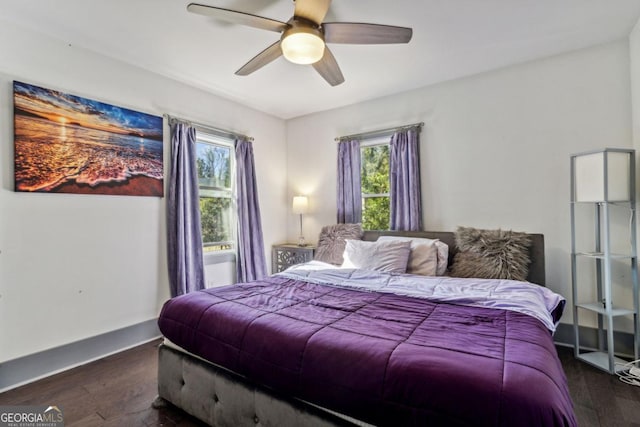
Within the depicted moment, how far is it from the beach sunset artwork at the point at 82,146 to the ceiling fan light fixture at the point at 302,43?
1.85 meters

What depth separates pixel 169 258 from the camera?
3.22 metres

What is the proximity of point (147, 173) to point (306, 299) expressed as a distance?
2.14 m

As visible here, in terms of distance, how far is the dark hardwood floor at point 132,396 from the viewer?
1858 mm

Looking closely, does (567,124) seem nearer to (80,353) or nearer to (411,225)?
(411,225)

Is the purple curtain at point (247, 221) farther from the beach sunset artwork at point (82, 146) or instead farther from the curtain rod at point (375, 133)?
the curtain rod at point (375, 133)

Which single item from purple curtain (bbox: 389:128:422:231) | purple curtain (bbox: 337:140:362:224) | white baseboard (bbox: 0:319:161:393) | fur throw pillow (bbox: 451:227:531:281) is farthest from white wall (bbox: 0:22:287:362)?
fur throw pillow (bbox: 451:227:531:281)

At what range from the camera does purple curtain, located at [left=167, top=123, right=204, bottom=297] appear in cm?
322

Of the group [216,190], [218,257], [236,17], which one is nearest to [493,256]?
[236,17]

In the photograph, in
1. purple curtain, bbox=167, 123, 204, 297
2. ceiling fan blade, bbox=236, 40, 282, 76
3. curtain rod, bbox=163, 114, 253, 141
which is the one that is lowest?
purple curtain, bbox=167, 123, 204, 297

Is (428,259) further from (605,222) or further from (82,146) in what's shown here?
(82,146)

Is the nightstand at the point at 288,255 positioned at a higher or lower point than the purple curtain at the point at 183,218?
lower

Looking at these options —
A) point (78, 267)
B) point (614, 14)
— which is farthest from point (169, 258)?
point (614, 14)

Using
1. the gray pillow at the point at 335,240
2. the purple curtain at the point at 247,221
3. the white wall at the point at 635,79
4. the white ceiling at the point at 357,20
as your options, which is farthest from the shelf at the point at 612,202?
the purple curtain at the point at 247,221

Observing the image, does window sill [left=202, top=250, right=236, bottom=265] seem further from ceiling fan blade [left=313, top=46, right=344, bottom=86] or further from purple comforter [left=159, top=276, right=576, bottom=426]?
ceiling fan blade [left=313, top=46, right=344, bottom=86]
